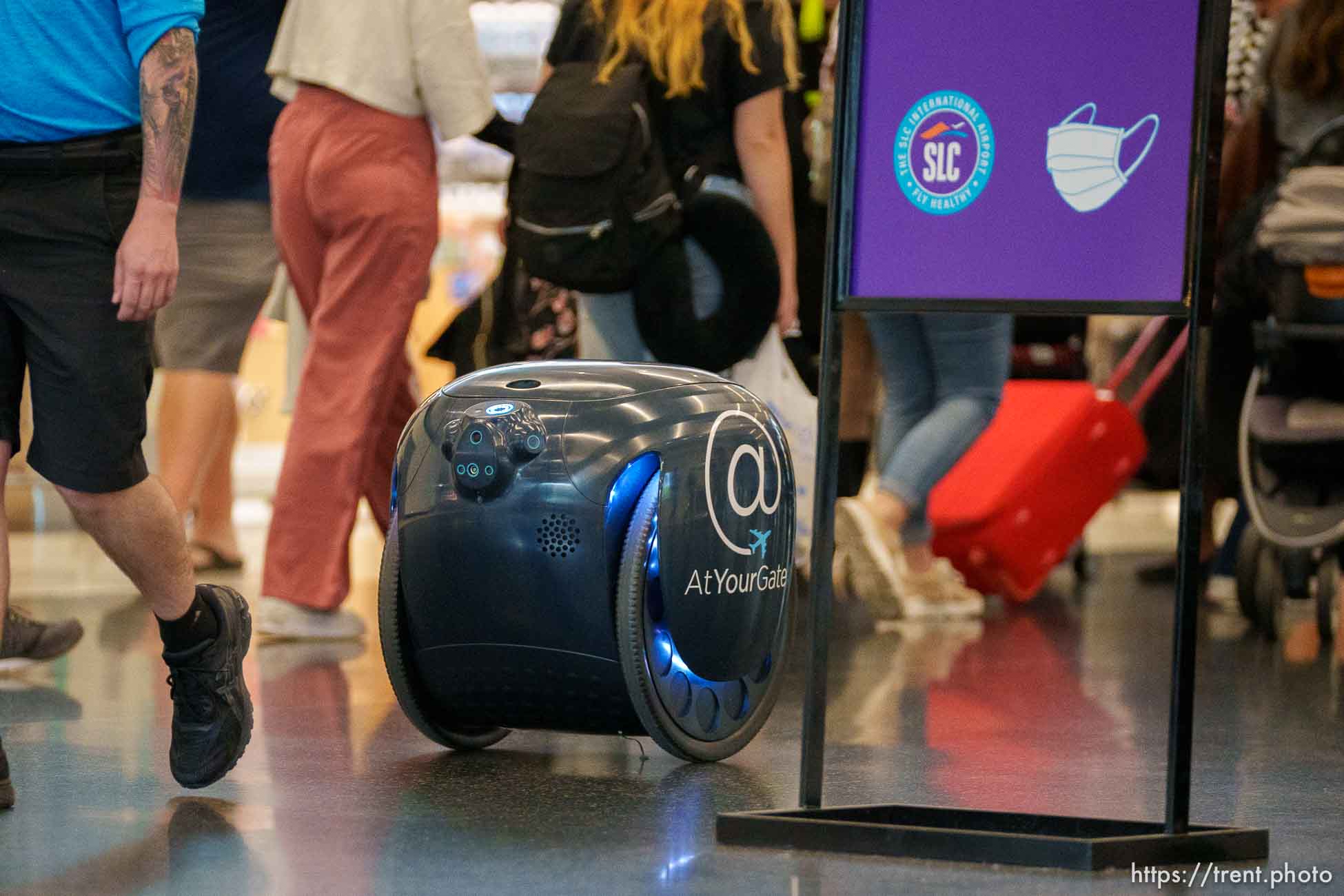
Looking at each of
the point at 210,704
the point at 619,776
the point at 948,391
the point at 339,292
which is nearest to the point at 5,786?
the point at 210,704

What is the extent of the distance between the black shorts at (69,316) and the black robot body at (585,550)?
48cm

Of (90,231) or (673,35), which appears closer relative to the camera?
(90,231)

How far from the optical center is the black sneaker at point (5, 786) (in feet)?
8.74

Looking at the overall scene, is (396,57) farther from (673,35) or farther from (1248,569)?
(1248,569)

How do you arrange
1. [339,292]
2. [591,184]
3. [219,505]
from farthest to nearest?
[219,505] → [339,292] → [591,184]

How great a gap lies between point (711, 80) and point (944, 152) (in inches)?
72.9

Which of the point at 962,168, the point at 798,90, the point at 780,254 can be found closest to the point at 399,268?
the point at 780,254

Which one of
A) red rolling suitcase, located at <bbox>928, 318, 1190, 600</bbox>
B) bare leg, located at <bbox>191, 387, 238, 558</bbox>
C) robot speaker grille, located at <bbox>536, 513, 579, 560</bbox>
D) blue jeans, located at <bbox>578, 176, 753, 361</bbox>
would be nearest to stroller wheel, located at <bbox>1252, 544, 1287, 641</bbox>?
red rolling suitcase, located at <bbox>928, 318, 1190, 600</bbox>

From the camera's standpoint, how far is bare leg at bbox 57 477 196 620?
2.68 metres

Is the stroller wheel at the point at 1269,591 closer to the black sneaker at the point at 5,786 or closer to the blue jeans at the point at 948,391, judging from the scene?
the blue jeans at the point at 948,391

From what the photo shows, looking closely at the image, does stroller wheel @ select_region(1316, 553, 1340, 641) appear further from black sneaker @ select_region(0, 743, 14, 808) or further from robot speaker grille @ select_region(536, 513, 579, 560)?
black sneaker @ select_region(0, 743, 14, 808)

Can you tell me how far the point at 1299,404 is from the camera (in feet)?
15.1

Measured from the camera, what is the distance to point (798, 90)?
534cm

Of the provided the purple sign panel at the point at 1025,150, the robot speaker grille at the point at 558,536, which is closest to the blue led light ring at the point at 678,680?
the robot speaker grille at the point at 558,536
